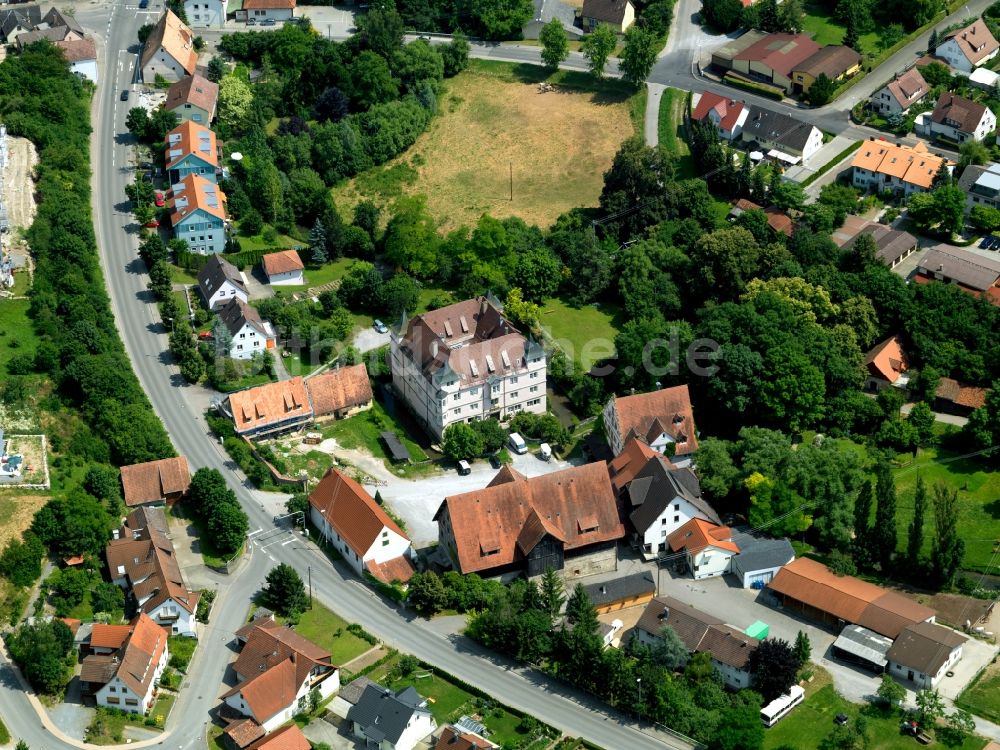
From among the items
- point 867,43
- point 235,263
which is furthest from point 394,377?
point 867,43

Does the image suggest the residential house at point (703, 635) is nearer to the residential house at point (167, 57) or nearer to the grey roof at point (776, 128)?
the grey roof at point (776, 128)

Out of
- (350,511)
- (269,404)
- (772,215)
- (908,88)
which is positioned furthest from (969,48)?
(350,511)

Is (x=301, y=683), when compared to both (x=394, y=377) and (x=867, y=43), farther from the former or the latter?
(x=867, y=43)

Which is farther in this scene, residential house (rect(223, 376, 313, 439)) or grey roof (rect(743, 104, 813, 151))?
grey roof (rect(743, 104, 813, 151))

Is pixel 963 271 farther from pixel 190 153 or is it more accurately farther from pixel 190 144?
pixel 190 144

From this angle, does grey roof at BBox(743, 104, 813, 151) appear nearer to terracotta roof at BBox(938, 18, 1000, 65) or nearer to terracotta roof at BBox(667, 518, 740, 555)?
terracotta roof at BBox(938, 18, 1000, 65)

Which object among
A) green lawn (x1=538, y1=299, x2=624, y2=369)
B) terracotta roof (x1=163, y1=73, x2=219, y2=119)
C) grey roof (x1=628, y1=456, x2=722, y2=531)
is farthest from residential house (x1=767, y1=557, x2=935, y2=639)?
terracotta roof (x1=163, y1=73, x2=219, y2=119)

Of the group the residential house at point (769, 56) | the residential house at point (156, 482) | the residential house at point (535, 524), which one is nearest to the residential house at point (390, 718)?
the residential house at point (535, 524)
